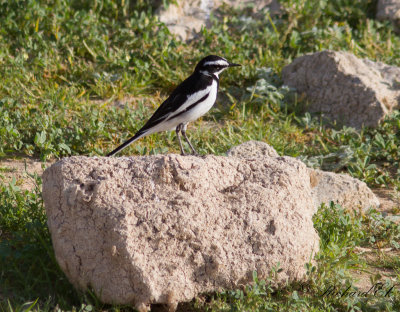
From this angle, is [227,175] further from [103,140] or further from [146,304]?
[103,140]

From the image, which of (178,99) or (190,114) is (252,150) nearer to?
(190,114)

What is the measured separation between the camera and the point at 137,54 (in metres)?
8.81

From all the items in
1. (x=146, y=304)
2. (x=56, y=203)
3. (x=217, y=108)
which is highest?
(x=56, y=203)

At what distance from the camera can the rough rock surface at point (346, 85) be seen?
7.91 metres

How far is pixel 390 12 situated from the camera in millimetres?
10148

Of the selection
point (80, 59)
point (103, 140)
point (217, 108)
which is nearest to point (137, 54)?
point (80, 59)

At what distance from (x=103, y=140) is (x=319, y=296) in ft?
11.3

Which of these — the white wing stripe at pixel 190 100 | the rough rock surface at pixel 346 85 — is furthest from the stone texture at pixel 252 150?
the rough rock surface at pixel 346 85

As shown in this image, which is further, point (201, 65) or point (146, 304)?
point (201, 65)

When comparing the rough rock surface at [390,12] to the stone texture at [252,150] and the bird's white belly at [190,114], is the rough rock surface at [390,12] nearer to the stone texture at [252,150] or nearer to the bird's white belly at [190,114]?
the stone texture at [252,150]

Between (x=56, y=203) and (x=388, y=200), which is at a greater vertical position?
(x=56, y=203)

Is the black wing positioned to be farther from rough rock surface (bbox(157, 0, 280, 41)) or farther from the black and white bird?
rough rock surface (bbox(157, 0, 280, 41))

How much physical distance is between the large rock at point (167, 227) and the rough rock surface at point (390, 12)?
6253 millimetres

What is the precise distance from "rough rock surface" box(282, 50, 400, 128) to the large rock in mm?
3424
